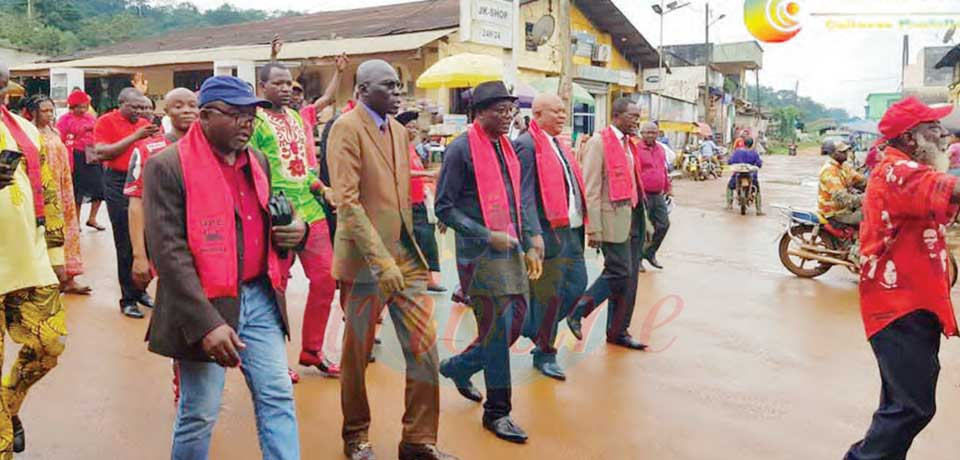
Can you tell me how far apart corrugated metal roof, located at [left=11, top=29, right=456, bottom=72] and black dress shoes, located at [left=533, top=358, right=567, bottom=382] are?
12.3m

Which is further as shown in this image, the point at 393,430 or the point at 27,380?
the point at 393,430

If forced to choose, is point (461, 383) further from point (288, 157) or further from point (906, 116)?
point (906, 116)

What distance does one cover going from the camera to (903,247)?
304 cm

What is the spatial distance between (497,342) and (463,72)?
30.1 ft

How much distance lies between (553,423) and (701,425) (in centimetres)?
78

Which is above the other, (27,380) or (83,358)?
(27,380)

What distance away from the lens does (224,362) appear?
2512mm

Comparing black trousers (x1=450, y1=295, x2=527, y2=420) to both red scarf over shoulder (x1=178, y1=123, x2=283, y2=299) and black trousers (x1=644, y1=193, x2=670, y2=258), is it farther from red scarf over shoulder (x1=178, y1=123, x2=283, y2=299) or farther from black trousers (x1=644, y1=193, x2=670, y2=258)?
black trousers (x1=644, y1=193, x2=670, y2=258)

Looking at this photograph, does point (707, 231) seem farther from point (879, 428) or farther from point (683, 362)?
point (879, 428)

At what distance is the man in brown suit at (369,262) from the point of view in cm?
337

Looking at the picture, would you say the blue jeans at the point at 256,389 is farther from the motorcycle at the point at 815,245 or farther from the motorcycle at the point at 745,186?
the motorcycle at the point at 745,186

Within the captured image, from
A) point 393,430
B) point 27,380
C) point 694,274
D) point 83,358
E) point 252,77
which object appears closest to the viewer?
point 27,380

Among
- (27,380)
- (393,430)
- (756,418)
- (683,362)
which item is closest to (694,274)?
(683,362)

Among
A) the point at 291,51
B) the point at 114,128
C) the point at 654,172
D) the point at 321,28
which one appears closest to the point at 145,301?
the point at 114,128
